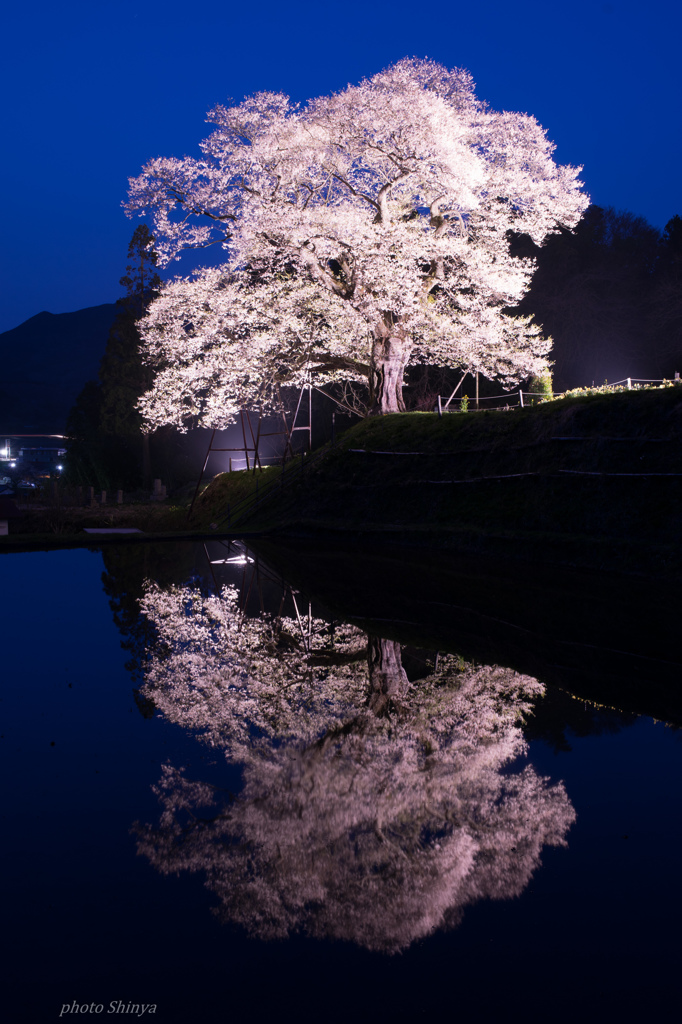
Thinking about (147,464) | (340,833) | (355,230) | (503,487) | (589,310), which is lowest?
(340,833)

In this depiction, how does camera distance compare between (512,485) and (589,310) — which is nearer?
(512,485)

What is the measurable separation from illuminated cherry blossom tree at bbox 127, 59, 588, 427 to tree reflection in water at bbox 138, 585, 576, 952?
1688 cm

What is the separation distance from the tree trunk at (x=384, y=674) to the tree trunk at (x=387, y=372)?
53.7 ft

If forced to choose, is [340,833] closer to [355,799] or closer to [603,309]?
[355,799]

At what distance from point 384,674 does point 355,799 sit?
2.45 meters

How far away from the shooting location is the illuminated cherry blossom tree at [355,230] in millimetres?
19578

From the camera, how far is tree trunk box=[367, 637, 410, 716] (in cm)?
555

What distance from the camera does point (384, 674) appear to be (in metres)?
6.27

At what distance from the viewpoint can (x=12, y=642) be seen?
755 cm

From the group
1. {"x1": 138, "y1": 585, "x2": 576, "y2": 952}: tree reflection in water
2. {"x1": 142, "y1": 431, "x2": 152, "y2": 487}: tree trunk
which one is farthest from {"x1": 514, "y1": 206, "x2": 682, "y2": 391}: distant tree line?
{"x1": 138, "y1": 585, "x2": 576, "y2": 952}: tree reflection in water

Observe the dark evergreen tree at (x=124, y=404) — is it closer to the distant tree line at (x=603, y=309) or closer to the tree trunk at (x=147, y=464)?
the tree trunk at (x=147, y=464)

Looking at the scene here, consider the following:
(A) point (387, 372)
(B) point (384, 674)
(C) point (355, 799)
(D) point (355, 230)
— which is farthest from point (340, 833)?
(A) point (387, 372)

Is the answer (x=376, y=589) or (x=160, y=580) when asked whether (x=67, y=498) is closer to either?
(x=160, y=580)

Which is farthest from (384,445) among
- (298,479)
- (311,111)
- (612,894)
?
(612,894)
